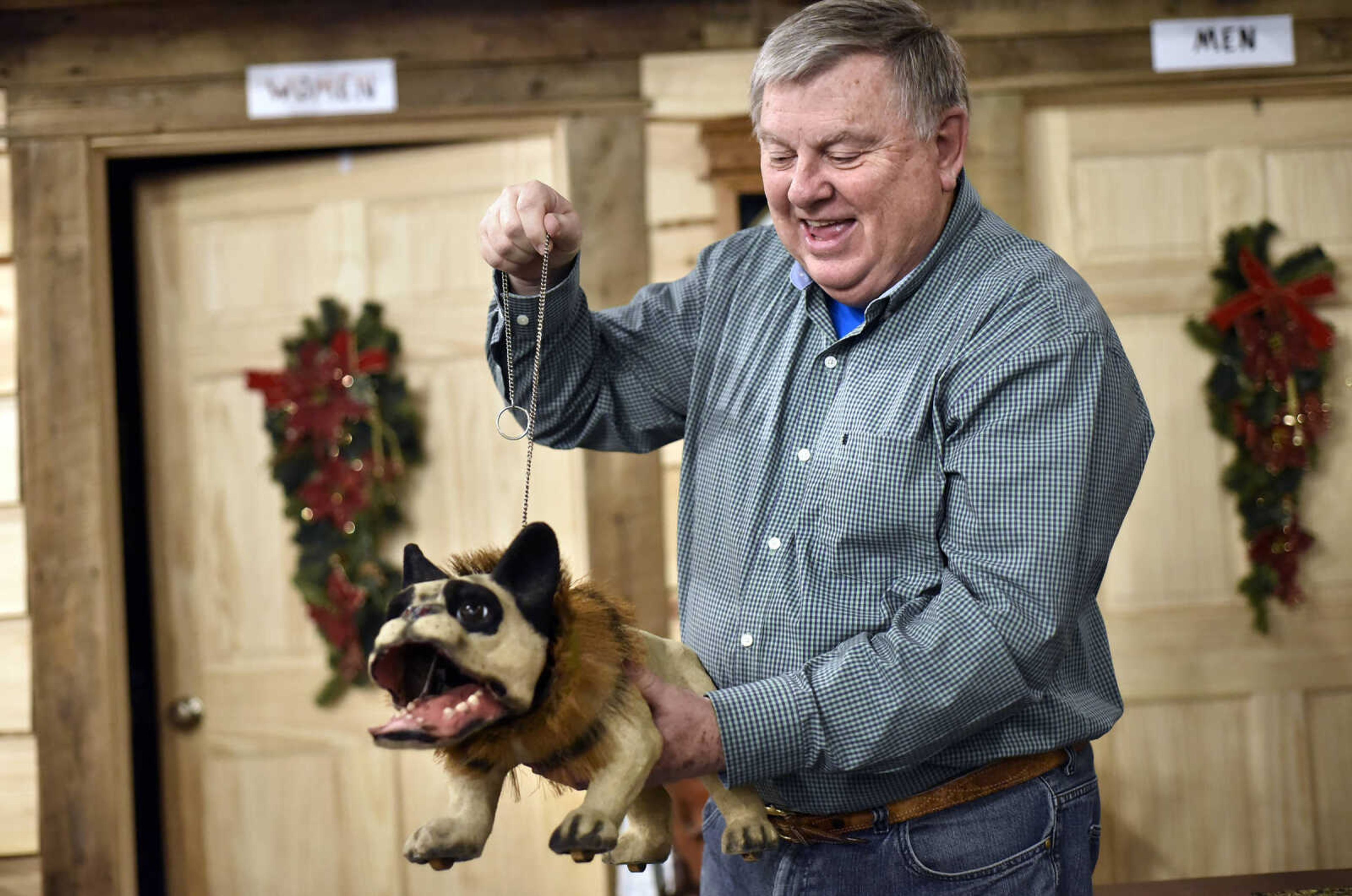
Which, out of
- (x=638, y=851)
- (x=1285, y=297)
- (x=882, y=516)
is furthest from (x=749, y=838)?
(x=1285, y=297)

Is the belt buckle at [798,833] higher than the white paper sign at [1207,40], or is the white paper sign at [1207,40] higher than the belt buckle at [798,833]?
the white paper sign at [1207,40]

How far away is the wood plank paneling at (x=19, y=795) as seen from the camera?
104 inches

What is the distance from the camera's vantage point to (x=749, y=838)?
1.12 meters

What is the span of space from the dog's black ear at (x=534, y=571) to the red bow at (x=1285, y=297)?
2.28 metres

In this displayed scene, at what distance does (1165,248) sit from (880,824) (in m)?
1.98

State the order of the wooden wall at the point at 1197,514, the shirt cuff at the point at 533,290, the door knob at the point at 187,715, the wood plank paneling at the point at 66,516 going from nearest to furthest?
1. the shirt cuff at the point at 533,290
2. the wood plank paneling at the point at 66,516
3. the wooden wall at the point at 1197,514
4. the door knob at the point at 187,715

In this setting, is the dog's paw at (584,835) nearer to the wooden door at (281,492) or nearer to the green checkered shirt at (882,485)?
the green checkered shirt at (882,485)

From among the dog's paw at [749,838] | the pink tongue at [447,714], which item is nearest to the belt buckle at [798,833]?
the dog's paw at [749,838]

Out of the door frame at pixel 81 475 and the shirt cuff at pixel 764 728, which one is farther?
the door frame at pixel 81 475

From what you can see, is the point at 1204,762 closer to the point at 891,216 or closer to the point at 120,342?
the point at 891,216

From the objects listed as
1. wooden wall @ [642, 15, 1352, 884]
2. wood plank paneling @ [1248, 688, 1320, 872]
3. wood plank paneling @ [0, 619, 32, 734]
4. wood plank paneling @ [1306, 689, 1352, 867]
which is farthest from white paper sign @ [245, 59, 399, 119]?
wood plank paneling @ [1306, 689, 1352, 867]

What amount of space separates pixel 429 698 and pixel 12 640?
7.19ft

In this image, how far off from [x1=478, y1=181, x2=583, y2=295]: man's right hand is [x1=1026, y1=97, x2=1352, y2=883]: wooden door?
5.87 ft

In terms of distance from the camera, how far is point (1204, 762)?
9.06 feet
